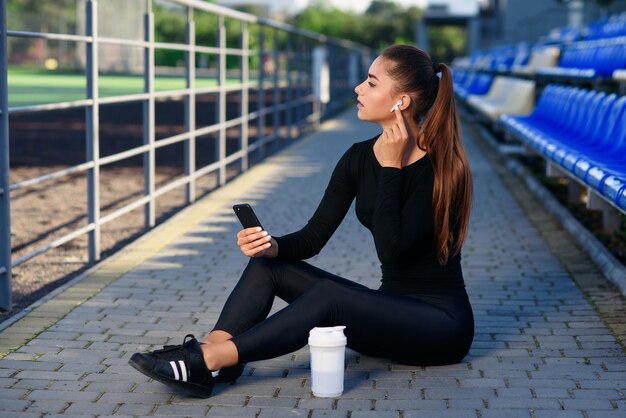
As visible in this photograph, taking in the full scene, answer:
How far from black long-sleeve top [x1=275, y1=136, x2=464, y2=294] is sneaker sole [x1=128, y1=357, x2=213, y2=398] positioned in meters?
0.72

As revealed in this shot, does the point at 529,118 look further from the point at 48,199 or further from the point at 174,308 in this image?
the point at 174,308

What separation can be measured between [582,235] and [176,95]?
3705mm

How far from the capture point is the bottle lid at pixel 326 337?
4.04 m

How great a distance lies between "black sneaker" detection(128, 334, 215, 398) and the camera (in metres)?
3.99

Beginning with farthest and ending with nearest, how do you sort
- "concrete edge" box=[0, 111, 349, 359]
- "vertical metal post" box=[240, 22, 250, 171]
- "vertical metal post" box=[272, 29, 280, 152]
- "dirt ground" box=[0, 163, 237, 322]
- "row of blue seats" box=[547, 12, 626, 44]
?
1. "row of blue seats" box=[547, 12, 626, 44]
2. "vertical metal post" box=[272, 29, 280, 152]
3. "vertical metal post" box=[240, 22, 250, 171]
4. "dirt ground" box=[0, 163, 237, 322]
5. "concrete edge" box=[0, 111, 349, 359]

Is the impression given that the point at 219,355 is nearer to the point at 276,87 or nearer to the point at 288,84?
the point at 276,87

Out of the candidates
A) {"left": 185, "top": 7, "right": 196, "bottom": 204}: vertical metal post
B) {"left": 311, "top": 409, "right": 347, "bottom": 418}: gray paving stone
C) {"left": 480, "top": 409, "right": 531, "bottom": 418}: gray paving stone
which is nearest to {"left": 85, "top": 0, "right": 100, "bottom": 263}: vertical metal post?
{"left": 185, "top": 7, "right": 196, "bottom": 204}: vertical metal post

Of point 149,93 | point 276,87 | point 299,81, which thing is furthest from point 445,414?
point 299,81

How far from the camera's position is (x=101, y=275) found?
6625 mm

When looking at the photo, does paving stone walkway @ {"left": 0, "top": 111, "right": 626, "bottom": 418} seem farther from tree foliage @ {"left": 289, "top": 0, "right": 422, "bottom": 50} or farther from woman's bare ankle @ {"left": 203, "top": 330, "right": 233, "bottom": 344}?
tree foliage @ {"left": 289, "top": 0, "right": 422, "bottom": 50}

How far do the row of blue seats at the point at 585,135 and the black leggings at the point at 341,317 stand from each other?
1.62 meters

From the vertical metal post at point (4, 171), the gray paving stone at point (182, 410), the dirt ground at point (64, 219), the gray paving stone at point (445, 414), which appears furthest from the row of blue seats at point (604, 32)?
the gray paving stone at point (182, 410)

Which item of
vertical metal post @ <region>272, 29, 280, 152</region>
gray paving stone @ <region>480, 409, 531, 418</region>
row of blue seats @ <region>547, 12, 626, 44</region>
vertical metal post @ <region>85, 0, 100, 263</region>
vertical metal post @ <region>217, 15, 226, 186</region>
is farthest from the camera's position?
row of blue seats @ <region>547, 12, 626, 44</region>

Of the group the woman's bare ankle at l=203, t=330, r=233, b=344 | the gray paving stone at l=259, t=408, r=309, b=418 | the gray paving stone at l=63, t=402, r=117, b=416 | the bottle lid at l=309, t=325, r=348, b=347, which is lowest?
the gray paving stone at l=63, t=402, r=117, b=416
